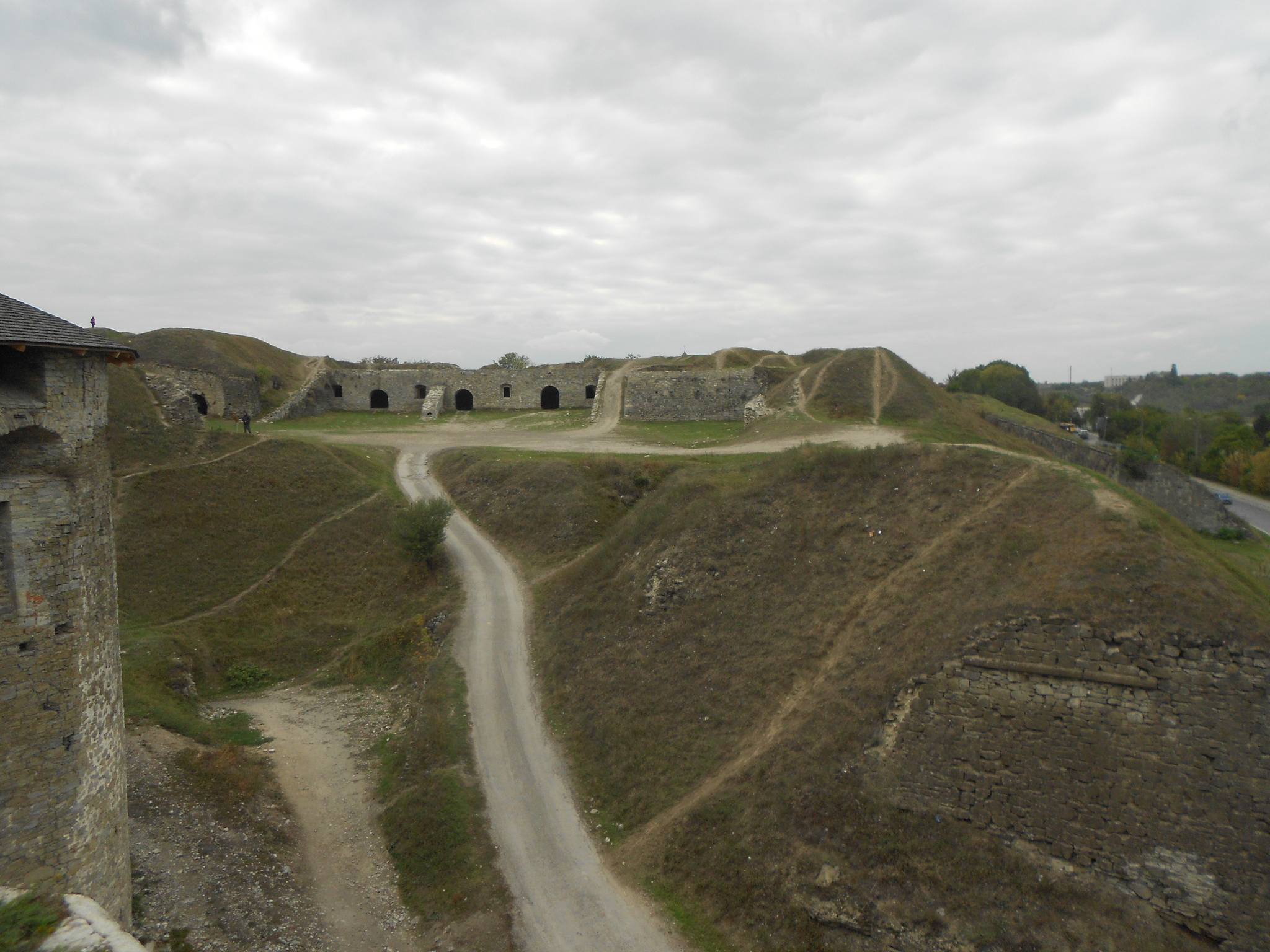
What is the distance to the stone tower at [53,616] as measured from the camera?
816 centimetres

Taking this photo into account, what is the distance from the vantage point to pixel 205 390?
37875 millimetres

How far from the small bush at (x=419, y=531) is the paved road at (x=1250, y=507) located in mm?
38274

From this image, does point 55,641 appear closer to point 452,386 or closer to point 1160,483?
point 1160,483

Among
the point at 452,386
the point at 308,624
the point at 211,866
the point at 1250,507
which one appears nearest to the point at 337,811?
the point at 211,866

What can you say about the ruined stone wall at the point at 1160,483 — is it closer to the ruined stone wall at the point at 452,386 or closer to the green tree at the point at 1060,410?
the ruined stone wall at the point at 452,386

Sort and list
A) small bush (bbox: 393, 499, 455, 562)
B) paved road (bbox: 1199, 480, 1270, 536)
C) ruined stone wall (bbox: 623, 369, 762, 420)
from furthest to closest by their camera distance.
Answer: ruined stone wall (bbox: 623, 369, 762, 420) < paved road (bbox: 1199, 480, 1270, 536) < small bush (bbox: 393, 499, 455, 562)

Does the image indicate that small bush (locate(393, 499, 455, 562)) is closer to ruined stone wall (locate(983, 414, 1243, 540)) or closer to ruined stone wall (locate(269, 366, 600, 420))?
ruined stone wall (locate(269, 366, 600, 420))

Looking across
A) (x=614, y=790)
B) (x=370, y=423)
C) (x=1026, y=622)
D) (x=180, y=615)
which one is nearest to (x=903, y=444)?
(x=1026, y=622)

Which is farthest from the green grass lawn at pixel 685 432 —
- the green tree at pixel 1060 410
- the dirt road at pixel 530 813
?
the green tree at pixel 1060 410

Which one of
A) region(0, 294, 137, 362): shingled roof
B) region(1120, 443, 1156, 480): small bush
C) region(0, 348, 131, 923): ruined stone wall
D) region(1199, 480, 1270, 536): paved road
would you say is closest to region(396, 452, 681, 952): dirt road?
region(0, 348, 131, 923): ruined stone wall

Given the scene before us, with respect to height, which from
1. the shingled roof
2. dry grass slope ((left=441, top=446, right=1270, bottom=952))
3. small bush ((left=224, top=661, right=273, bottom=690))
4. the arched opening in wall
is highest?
the shingled roof

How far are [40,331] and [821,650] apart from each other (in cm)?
1488

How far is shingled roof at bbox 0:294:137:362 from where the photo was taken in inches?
317

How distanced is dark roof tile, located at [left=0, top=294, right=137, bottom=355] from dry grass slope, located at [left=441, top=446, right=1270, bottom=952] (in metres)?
12.4
